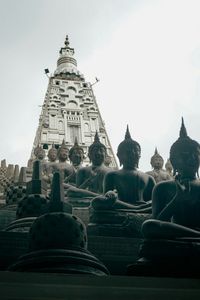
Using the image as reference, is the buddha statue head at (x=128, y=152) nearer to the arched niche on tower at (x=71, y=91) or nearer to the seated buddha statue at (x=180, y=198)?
the seated buddha statue at (x=180, y=198)

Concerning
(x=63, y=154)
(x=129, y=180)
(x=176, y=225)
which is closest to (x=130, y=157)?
(x=129, y=180)

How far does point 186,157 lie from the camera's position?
7.10 meters

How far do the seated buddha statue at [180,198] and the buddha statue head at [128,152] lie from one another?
2.02m

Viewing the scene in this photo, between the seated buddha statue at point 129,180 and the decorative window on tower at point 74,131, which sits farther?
the decorative window on tower at point 74,131

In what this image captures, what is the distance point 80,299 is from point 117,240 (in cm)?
369

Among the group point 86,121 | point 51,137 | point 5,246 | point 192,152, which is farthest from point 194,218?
point 86,121

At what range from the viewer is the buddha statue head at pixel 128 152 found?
30.9 feet

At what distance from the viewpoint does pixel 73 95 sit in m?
40.7

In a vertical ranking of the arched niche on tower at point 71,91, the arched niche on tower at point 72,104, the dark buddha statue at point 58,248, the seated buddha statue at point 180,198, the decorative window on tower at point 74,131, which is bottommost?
the dark buddha statue at point 58,248

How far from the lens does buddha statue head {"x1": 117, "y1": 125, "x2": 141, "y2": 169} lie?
9420 millimetres

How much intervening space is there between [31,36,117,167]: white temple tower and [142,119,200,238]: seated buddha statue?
25.5m

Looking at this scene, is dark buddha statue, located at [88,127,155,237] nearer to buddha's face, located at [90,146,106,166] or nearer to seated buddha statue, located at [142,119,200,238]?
seated buddha statue, located at [142,119,200,238]

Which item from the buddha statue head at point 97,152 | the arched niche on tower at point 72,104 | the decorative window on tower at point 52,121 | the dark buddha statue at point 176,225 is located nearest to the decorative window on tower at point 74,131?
the decorative window on tower at point 52,121

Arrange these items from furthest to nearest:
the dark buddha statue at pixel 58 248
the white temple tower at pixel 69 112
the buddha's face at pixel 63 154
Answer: the white temple tower at pixel 69 112
the buddha's face at pixel 63 154
the dark buddha statue at pixel 58 248
